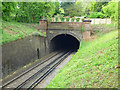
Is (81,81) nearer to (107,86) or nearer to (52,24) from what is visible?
(107,86)

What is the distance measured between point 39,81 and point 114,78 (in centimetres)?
666

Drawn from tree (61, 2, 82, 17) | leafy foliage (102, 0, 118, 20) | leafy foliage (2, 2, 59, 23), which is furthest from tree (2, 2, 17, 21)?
tree (61, 2, 82, 17)

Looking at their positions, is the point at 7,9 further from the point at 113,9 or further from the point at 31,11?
the point at 113,9

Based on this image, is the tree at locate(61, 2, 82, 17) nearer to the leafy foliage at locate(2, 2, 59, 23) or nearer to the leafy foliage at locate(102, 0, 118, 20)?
the leafy foliage at locate(2, 2, 59, 23)

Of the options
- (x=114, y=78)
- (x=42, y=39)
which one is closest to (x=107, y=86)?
(x=114, y=78)

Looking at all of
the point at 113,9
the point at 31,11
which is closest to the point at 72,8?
the point at 31,11

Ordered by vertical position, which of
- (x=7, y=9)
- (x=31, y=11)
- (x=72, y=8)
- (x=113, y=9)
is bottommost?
(x=7, y=9)

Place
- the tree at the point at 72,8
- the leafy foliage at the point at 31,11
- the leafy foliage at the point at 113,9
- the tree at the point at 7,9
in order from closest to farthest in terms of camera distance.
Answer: the leafy foliage at the point at 113,9 < the tree at the point at 7,9 < the leafy foliage at the point at 31,11 < the tree at the point at 72,8

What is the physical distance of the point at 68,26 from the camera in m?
21.5

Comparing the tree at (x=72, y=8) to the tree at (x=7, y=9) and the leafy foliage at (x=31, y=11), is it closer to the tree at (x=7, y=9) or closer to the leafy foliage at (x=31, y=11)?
the leafy foliage at (x=31, y=11)

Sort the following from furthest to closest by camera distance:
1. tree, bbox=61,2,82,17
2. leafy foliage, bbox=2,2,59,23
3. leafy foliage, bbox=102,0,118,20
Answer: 1. tree, bbox=61,2,82,17
2. leafy foliage, bbox=2,2,59,23
3. leafy foliage, bbox=102,0,118,20

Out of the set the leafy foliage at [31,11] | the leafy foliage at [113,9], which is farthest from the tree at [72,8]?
the leafy foliage at [113,9]

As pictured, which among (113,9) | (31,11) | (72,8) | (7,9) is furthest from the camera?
(72,8)

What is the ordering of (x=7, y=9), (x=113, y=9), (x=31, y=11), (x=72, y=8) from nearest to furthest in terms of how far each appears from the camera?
(x=7, y=9)
(x=113, y=9)
(x=31, y=11)
(x=72, y=8)
